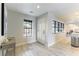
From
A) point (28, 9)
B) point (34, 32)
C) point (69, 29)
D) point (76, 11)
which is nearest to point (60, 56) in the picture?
point (69, 29)

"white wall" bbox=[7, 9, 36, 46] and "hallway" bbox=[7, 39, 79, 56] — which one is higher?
"white wall" bbox=[7, 9, 36, 46]

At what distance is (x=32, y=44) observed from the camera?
2.27 metres

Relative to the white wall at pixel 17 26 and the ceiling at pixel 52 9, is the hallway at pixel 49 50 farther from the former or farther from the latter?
the ceiling at pixel 52 9

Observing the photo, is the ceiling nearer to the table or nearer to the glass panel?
the glass panel

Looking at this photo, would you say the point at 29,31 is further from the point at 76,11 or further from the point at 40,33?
the point at 76,11

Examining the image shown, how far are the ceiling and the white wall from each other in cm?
Answer: 11

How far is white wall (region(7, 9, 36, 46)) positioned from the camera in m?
2.14

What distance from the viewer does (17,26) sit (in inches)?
88.4

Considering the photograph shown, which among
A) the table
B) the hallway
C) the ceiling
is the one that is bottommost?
the hallway

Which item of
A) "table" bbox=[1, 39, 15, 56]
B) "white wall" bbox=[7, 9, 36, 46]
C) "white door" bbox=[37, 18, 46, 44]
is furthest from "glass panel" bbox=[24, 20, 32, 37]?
"table" bbox=[1, 39, 15, 56]

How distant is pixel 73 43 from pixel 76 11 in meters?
0.69

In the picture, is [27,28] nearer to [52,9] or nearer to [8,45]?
[8,45]

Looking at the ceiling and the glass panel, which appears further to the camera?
the glass panel

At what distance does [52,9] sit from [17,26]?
2.78 feet
